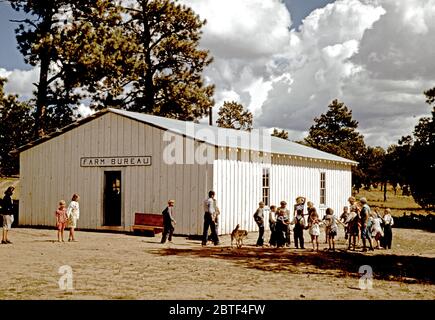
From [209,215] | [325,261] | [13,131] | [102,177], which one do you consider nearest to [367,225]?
[325,261]

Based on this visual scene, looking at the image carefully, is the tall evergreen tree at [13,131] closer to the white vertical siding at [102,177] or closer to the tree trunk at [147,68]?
the tree trunk at [147,68]

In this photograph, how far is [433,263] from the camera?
14.6m

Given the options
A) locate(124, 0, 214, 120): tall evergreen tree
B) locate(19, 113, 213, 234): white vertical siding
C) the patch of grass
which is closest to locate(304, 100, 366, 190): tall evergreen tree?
the patch of grass

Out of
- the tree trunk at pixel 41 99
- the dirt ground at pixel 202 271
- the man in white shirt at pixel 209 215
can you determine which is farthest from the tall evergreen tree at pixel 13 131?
the man in white shirt at pixel 209 215

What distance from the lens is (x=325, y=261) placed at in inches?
570

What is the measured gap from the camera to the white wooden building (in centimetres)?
2081

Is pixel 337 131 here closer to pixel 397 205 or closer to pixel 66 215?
pixel 397 205

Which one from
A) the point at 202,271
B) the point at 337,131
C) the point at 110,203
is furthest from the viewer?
the point at 337,131

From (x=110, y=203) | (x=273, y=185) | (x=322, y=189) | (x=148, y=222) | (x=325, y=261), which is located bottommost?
(x=325, y=261)

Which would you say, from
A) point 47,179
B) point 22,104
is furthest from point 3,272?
point 22,104

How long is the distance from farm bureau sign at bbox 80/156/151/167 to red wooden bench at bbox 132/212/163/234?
86.2 inches

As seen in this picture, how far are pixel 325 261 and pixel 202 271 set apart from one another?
3.86 meters

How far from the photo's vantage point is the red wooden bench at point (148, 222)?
68.2 feet
